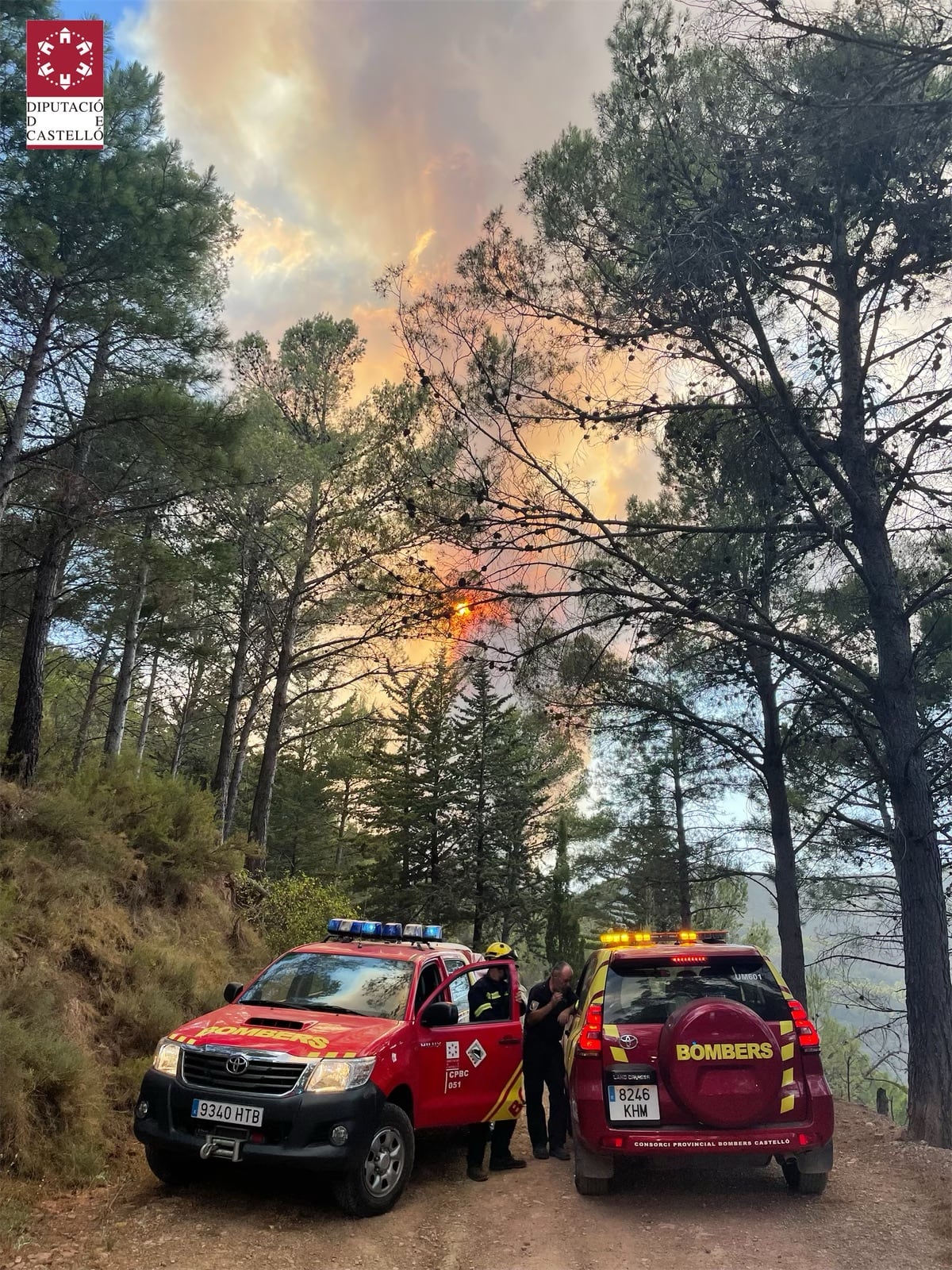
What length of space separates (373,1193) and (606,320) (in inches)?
346

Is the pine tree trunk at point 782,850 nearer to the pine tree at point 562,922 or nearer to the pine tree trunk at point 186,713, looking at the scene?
the pine tree trunk at point 186,713

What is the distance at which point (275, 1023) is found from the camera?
6.21 m

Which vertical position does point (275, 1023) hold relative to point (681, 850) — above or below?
below

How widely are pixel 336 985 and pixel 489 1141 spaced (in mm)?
1927

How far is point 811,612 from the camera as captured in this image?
559 inches

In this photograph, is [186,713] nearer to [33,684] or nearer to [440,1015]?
[33,684]

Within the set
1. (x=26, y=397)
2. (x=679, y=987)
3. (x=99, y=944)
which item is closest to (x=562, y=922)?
(x=99, y=944)

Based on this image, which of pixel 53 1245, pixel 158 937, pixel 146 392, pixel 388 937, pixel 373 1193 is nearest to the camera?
pixel 53 1245

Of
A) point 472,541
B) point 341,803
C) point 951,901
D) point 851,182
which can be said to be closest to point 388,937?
point 472,541

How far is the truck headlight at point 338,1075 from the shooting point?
5516 mm


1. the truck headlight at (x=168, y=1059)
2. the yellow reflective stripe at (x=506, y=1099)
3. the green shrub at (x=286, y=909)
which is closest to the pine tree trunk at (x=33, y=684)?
the green shrub at (x=286, y=909)

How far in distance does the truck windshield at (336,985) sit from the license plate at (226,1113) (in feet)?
4.20

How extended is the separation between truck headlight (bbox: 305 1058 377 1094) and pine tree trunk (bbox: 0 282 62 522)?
30.4ft

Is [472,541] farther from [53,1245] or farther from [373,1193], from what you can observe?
[53,1245]
